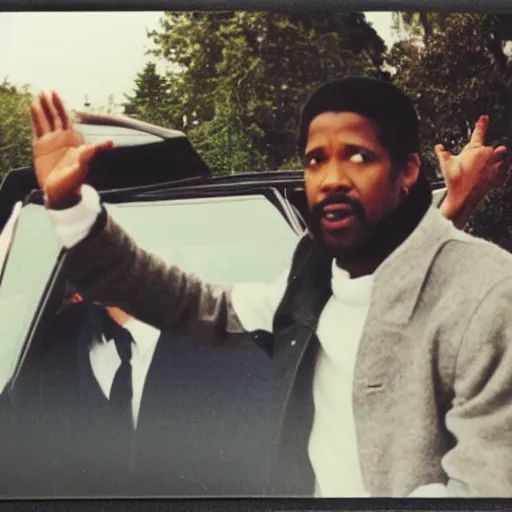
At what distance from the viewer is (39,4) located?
2549mm

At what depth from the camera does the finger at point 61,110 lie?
252cm

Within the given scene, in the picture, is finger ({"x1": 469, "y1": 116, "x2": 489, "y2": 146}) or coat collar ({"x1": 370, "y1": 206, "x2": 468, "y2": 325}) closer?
coat collar ({"x1": 370, "y1": 206, "x2": 468, "y2": 325})

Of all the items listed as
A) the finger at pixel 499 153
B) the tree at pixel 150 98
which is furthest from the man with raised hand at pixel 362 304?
the tree at pixel 150 98

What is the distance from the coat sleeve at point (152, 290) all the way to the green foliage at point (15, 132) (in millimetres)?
361

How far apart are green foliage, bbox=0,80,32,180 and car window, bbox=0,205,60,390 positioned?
6.8 inches

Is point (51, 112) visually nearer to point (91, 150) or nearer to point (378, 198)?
point (91, 150)

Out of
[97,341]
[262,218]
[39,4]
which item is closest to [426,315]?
[262,218]

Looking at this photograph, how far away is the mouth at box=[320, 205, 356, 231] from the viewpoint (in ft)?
8.00

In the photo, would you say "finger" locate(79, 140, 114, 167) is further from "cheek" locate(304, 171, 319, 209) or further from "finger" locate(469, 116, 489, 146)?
"finger" locate(469, 116, 489, 146)

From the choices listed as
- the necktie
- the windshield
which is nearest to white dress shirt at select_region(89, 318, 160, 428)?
the necktie

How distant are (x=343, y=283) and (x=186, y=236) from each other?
0.57 m

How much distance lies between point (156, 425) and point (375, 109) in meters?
1.33

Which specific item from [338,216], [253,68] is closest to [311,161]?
[338,216]

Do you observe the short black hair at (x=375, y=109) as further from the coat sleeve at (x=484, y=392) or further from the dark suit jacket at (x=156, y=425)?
the dark suit jacket at (x=156, y=425)
